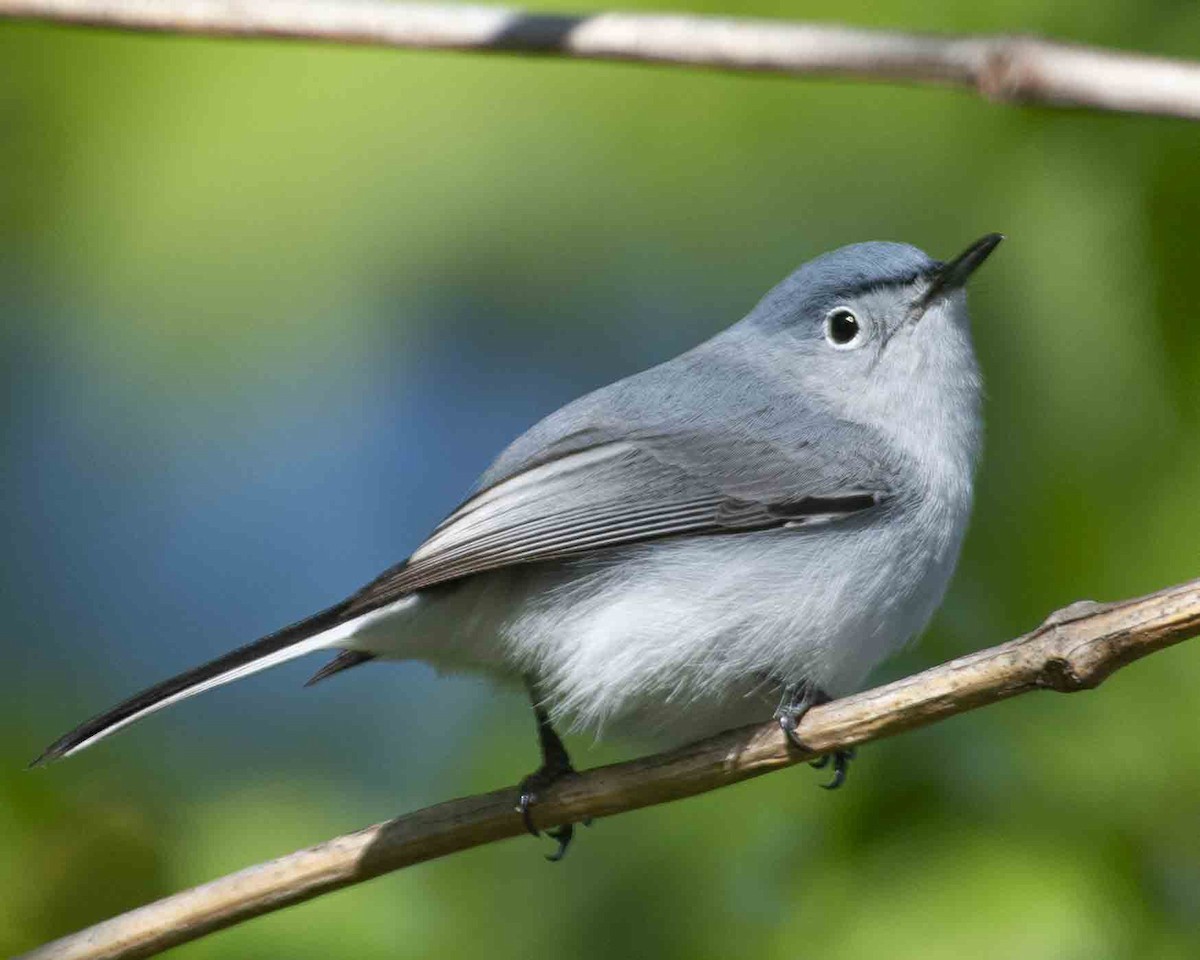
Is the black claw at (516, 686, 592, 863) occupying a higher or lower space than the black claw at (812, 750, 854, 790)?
higher

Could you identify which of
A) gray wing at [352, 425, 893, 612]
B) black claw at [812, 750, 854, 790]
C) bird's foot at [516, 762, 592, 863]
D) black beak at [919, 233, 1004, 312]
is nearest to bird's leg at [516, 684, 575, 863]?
bird's foot at [516, 762, 592, 863]

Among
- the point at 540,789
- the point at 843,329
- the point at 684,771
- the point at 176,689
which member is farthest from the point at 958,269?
the point at 176,689

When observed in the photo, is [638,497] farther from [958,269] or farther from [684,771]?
[958,269]

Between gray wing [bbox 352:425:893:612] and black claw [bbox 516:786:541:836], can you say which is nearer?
black claw [bbox 516:786:541:836]

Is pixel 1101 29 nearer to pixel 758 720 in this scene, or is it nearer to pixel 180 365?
pixel 758 720

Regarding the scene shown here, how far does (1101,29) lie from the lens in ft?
8.62

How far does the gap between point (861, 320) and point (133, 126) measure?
58.6 inches

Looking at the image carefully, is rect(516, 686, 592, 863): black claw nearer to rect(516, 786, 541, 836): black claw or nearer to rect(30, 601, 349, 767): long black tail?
rect(516, 786, 541, 836): black claw

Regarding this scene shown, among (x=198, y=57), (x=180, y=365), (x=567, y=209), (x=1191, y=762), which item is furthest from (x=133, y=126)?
(x=1191, y=762)

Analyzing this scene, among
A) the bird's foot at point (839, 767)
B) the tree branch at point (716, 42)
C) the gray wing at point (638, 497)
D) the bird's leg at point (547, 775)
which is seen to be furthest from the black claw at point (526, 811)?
the tree branch at point (716, 42)

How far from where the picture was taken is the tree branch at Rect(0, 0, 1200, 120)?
1418 millimetres

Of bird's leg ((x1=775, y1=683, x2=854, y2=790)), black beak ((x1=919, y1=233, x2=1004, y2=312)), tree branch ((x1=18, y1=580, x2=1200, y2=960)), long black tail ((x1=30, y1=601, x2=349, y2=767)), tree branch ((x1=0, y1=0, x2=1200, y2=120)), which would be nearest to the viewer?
tree branch ((x1=0, y1=0, x2=1200, y2=120))

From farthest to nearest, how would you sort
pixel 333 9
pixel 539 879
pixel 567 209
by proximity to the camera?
pixel 567 209 → pixel 539 879 → pixel 333 9

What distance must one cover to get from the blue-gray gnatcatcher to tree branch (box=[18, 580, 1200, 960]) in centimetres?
8
